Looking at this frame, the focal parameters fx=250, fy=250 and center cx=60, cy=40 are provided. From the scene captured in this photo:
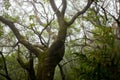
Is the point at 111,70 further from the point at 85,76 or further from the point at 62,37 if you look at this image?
the point at 62,37

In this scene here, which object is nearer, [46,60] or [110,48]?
[110,48]

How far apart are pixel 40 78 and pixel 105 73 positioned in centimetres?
291

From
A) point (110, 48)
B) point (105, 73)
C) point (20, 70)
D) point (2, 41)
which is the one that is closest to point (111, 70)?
point (105, 73)

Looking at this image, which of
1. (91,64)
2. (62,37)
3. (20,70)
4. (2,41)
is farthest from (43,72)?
(20,70)

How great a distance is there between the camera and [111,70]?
219 inches

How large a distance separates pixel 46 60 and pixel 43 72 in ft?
1.35

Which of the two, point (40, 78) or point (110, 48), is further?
point (40, 78)

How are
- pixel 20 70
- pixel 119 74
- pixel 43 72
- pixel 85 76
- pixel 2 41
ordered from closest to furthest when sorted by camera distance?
pixel 119 74 < pixel 85 76 < pixel 43 72 < pixel 2 41 < pixel 20 70

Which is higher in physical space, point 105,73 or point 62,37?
point 62,37

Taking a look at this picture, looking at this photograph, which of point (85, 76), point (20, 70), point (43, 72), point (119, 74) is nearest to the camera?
point (119, 74)

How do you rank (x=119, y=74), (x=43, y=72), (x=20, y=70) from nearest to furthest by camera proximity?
(x=119, y=74), (x=43, y=72), (x=20, y=70)

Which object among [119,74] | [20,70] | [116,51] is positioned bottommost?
[20,70]

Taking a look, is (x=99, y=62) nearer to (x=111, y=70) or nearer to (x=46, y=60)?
(x=111, y=70)

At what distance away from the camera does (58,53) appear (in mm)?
8266
